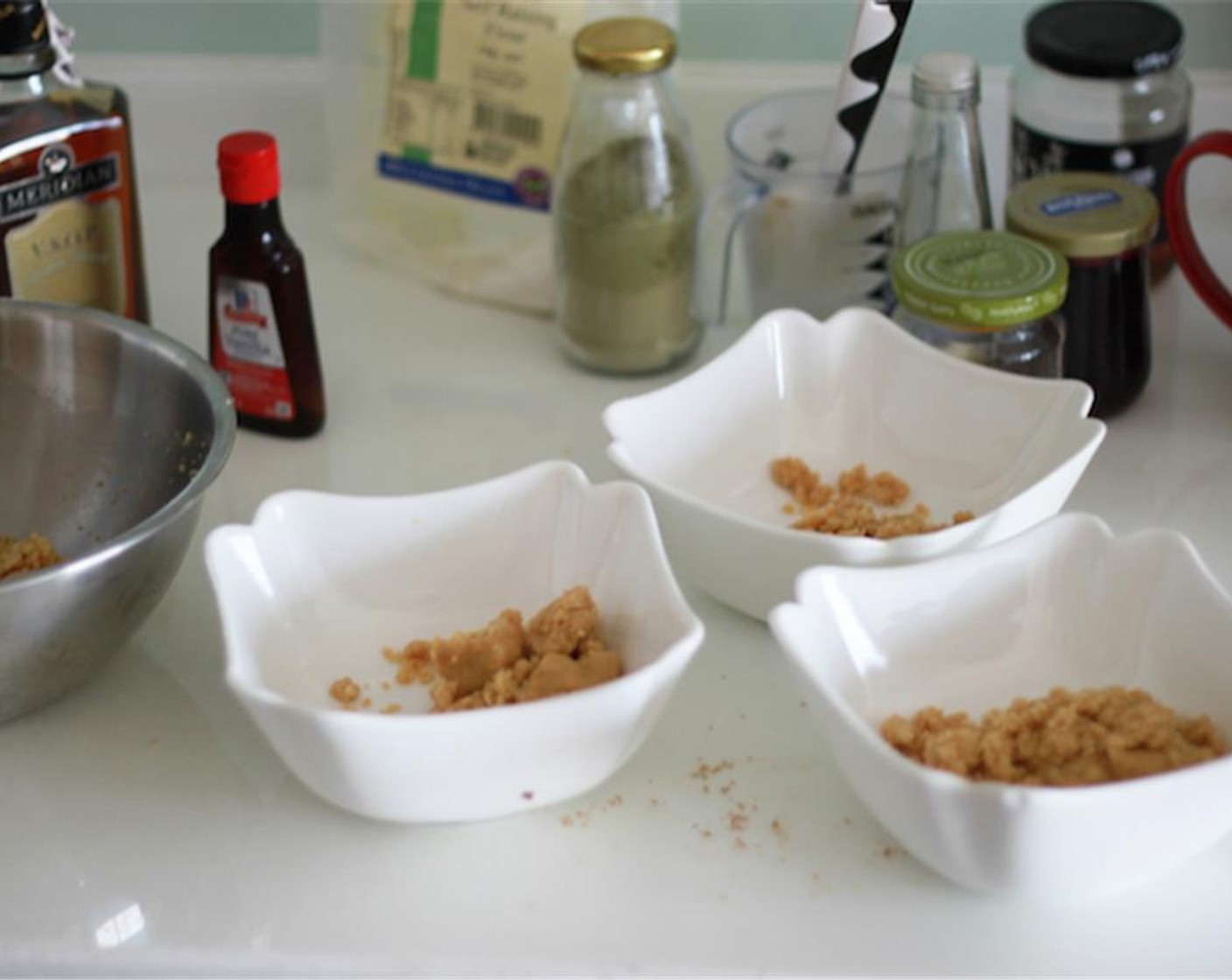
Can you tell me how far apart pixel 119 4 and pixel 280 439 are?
437mm

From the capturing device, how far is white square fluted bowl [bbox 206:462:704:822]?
76 cm

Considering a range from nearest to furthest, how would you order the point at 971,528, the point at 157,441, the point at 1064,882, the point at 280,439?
the point at 1064,882
the point at 971,528
the point at 157,441
the point at 280,439

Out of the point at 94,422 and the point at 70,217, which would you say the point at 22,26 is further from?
the point at 94,422

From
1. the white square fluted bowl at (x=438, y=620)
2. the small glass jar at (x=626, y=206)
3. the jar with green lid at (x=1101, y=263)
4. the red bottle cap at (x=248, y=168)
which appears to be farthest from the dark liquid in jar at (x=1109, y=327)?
the red bottle cap at (x=248, y=168)

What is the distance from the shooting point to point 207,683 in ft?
3.03

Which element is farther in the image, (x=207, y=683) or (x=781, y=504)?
(x=781, y=504)

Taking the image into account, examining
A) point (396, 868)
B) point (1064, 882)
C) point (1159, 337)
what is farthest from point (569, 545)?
point (1159, 337)

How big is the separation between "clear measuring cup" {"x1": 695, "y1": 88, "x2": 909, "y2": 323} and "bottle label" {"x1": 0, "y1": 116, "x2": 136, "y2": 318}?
14.4 inches

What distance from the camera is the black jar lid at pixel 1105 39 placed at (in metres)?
1.17

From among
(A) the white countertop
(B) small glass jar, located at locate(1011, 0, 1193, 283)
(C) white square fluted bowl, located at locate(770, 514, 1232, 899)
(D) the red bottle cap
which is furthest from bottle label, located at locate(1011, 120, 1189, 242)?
(D) the red bottle cap

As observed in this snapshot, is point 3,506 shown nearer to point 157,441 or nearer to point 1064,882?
point 157,441

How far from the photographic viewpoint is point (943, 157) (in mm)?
1136

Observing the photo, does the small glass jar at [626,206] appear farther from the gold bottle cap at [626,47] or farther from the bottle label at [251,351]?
the bottle label at [251,351]

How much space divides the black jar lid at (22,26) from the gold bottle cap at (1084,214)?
570 millimetres
